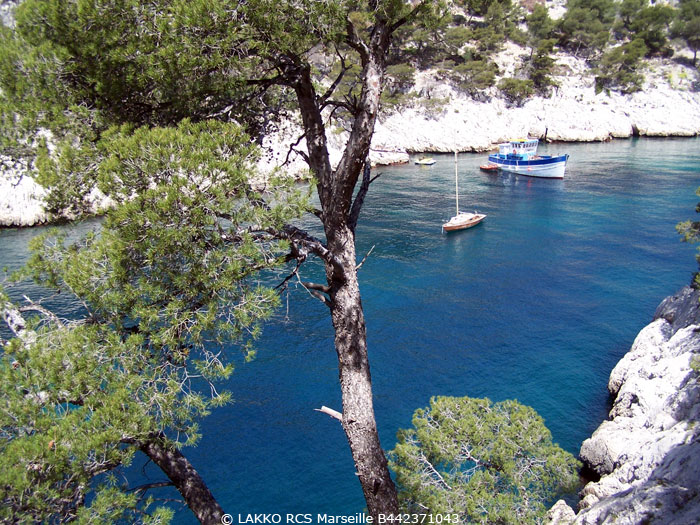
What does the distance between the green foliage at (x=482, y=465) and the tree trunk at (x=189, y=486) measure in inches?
138

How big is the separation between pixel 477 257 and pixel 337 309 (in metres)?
26.0

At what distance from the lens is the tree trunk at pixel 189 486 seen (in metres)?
6.05

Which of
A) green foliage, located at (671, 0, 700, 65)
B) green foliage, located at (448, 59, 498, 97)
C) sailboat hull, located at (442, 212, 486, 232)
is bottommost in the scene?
sailboat hull, located at (442, 212, 486, 232)

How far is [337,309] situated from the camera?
6.31m

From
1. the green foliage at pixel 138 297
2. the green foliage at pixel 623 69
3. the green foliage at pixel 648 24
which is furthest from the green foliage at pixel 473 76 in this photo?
the green foliage at pixel 138 297

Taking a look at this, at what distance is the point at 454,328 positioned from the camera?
2258 cm

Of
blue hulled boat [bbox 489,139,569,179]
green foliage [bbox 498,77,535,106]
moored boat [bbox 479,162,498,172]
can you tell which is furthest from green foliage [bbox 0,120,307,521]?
green foliage [bbox 498,77,535,106]

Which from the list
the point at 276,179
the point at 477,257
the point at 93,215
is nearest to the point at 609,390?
the point at 477,257

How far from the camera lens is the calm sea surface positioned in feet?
49.6

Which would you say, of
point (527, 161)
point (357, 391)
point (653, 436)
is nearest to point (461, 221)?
point (527, 161)

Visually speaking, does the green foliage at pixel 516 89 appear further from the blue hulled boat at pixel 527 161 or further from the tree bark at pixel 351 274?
the tree bark at pixel 351 274

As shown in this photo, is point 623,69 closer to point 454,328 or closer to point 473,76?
point 473,76

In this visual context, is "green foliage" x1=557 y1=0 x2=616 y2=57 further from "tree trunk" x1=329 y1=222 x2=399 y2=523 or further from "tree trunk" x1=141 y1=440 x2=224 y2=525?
"tree trunk" x1=141 y1=440 x2=224 y2=525

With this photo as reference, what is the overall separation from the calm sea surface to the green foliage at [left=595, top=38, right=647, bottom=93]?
139 ft
